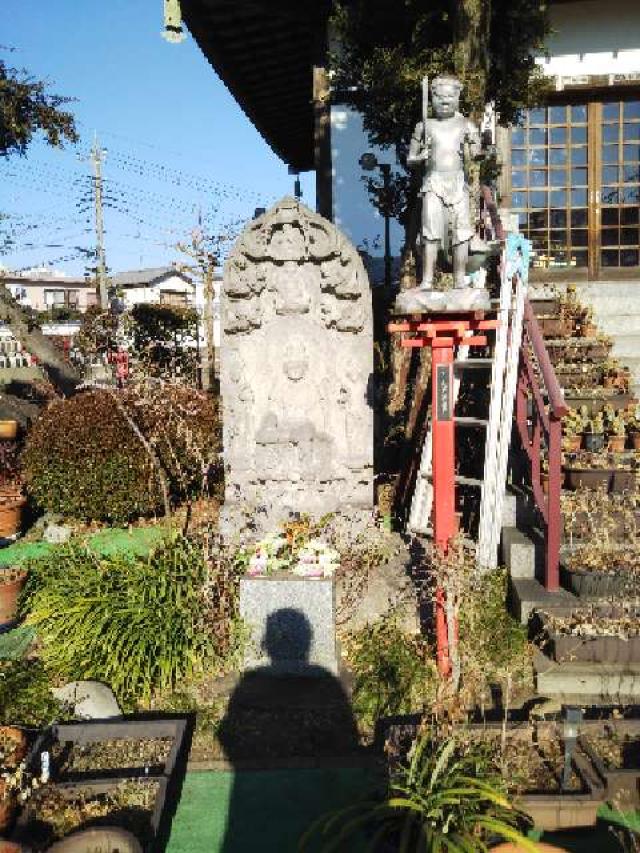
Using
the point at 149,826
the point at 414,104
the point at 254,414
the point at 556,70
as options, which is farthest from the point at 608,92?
the point at 149,826

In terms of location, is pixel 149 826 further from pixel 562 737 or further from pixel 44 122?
pixel 44 122

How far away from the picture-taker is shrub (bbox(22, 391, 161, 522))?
7.83 m

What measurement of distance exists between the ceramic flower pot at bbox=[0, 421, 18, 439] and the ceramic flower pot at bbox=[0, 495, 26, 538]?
2839 millimetres

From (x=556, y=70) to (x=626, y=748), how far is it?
30.7 ft

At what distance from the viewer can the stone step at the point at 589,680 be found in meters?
4.52

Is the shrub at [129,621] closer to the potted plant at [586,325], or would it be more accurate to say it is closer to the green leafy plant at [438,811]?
the green leafy plant at [438,811]

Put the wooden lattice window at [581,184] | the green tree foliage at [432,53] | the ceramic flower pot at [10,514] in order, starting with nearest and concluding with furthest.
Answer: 1. the green tree foliage at [432,53]
2. the ceramic flower pot at [10,514]
3. the wooden lattice window at [581,184]

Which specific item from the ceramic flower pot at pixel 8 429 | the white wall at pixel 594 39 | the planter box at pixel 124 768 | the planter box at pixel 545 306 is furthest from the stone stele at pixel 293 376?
the white wall at pixel 594 39

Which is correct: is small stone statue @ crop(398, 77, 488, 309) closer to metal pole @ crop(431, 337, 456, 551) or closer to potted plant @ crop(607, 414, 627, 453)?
metal pole @ crop(431, 337, 456, 551)

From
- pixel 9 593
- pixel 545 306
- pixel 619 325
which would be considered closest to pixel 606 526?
pixel 545 306

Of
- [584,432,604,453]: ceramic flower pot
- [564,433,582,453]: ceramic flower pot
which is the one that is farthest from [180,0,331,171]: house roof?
[584,432,604,453]: ceramic flower pot

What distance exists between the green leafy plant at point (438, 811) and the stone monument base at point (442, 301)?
2349 millimetres

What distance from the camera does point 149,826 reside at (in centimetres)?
343

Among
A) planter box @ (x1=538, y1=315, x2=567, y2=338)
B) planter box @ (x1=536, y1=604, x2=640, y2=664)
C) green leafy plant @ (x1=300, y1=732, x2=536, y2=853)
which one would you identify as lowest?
green leafy plant @ (x1=300, y1=732, x2=536, y2=853)
